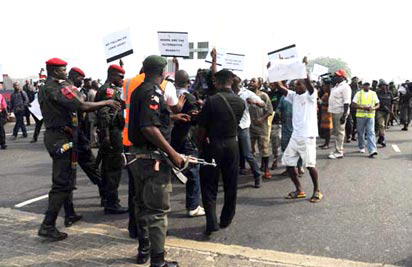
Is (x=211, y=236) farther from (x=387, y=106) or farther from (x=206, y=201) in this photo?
(x=387, y=106)

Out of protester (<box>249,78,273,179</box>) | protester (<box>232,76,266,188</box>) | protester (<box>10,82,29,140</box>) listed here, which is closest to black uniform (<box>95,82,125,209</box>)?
protester (<box>232,76,266,188</box>)

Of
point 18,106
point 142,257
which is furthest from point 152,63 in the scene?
point 18,106

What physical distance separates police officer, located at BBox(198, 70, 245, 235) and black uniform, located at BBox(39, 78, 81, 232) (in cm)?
148

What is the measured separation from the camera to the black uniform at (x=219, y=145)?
14.0ft

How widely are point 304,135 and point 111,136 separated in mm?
2774

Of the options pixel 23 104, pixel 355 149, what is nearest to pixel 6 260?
pixel 355 149

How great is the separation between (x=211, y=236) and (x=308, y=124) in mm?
2296

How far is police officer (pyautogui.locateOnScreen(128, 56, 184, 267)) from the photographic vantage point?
3232mm

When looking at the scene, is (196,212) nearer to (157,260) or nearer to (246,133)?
(157,260)

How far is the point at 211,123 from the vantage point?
432cm

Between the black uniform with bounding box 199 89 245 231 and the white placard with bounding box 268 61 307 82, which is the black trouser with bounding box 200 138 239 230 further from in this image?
the white placard with bounding box 268 61 307 82

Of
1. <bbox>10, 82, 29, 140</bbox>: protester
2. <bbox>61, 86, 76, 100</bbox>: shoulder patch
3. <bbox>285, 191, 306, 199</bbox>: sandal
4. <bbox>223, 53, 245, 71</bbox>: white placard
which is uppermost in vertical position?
<bbox>223, 53, 245, 71</bbox>: white placard

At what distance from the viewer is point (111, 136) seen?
5145 mm

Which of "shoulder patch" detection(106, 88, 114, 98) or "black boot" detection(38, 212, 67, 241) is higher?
"shoulder patch" detection(106, 88, 114, 98)
